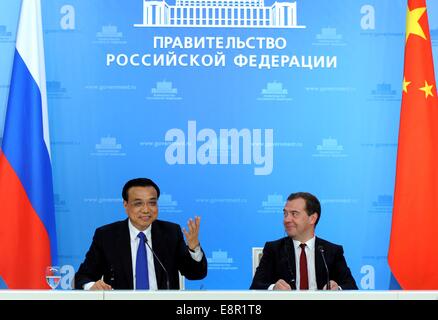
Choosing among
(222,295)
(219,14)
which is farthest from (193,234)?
(222,295)

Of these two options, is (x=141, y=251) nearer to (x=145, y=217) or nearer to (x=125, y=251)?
(x=125, y=251)

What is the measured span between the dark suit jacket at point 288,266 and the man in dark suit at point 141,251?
0.33 meters

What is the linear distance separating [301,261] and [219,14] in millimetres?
1866

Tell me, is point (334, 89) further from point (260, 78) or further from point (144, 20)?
point (144, 20)

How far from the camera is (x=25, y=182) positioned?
170 inches

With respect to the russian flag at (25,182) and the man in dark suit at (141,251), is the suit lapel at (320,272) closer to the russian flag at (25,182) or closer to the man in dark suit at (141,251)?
the man in dark suit at (141,251)

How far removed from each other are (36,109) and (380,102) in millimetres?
2230

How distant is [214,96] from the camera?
4629 millimetres

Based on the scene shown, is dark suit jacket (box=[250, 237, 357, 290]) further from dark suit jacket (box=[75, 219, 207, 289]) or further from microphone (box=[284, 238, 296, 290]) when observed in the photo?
dark suit jacket (box=[75, 219, 207, 289])
